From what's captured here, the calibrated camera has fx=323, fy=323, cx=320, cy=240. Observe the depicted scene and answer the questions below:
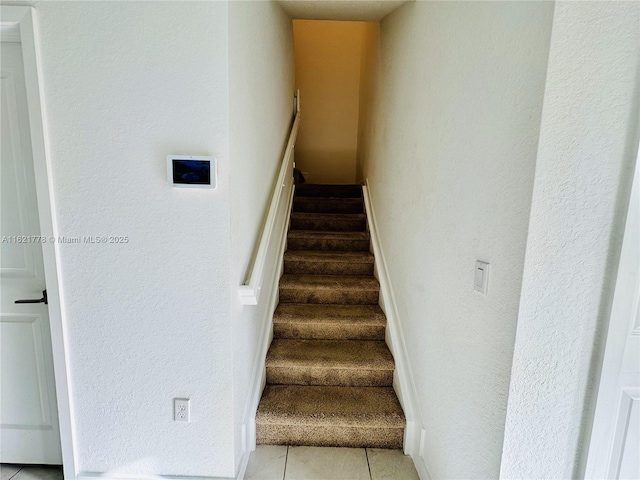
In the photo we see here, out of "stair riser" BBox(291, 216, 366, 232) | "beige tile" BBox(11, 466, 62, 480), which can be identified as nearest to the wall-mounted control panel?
"beige tile" BBox(11, 466, 62, 480)

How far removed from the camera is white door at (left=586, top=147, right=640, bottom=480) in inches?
36.1

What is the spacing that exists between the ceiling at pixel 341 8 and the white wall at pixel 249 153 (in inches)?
5.0

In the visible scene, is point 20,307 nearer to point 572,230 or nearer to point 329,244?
point 329,244

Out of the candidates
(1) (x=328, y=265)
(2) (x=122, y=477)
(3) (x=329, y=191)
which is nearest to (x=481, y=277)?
(1) (x=328, y=265)

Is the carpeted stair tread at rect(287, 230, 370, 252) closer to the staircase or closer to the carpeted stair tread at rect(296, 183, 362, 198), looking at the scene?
the staircase

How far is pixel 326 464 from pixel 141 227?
145 cm

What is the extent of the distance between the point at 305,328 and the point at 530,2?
1909 millimetres

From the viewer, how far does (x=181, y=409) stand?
1.41 m

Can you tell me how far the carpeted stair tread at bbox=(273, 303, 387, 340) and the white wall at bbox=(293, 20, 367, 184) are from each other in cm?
245

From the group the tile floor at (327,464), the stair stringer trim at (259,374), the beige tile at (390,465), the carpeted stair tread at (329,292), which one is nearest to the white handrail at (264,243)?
the stair stringer trim at (259,374)

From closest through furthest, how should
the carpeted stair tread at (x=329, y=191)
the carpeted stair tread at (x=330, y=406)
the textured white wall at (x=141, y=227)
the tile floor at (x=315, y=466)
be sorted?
the textured white wall at (x=141, y=227), the tile floor at (x=315, y=466), the carpeted stair tread at (x=330, y=406), the carpeted stair tread at (x=329, y=191)

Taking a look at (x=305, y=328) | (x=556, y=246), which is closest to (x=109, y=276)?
(x=305, y=328)

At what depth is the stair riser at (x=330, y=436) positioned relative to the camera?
1.74m

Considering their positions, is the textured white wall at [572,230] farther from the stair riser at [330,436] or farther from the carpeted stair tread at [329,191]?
the carpeted stair tread at [329,191]
